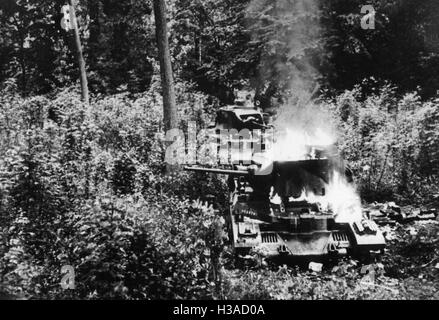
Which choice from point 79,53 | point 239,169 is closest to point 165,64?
point 239,169

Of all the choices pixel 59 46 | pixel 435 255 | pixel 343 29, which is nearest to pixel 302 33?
pixel 343 29

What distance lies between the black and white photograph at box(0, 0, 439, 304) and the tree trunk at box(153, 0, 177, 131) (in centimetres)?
4

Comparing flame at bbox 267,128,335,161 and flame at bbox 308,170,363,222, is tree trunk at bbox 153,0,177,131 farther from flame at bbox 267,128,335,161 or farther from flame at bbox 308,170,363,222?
flame at bbox 308,170,363,222

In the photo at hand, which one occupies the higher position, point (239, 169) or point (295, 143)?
point (295, 143)

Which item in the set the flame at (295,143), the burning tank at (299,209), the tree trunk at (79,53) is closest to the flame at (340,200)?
the burning tank at (299,209)

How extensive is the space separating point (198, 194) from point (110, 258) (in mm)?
5440

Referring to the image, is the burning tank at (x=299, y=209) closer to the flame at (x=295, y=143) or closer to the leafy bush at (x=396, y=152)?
the flame at (x=295, y=143)

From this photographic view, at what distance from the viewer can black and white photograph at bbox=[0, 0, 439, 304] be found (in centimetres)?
614

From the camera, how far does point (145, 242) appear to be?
20.2 ft

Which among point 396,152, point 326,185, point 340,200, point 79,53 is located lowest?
point 340,200

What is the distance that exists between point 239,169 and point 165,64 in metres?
3.92

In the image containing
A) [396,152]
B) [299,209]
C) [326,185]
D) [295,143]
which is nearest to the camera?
[299,209]

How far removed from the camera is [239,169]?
9312mm

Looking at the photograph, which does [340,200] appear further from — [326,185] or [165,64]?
[165,64]
